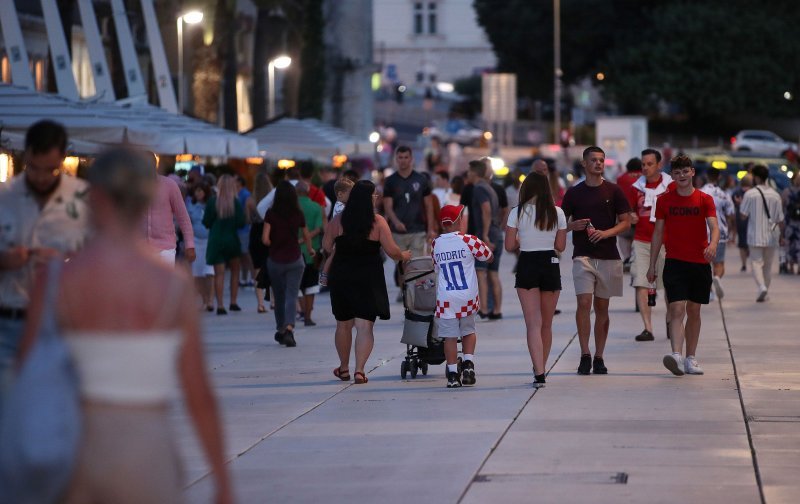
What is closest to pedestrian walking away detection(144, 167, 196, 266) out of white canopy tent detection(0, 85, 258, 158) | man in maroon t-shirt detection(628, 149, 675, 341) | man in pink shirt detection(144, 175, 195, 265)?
man in pink shirt detection(144, 175, 195, 265)

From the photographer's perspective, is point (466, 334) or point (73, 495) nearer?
point (73, 495)

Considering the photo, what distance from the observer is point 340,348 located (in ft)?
43.9

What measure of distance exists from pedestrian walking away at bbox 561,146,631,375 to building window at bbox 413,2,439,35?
439 feet

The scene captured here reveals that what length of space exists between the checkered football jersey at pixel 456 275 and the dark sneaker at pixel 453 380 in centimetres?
47

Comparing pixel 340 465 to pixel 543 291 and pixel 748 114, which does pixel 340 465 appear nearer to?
pixel 543 291

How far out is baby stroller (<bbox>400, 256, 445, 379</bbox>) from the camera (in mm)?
13344

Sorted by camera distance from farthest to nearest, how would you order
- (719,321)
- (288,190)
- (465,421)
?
(719,321) → (288,190) → (465,421)

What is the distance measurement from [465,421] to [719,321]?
803 centimetres

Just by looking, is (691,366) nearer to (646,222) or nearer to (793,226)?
(646,222)

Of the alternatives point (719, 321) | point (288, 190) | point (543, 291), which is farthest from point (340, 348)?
point (719, 321)

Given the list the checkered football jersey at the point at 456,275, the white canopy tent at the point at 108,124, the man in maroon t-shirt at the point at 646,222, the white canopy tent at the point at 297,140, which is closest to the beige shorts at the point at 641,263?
the man in maroon t-shirt at the point at 646,222

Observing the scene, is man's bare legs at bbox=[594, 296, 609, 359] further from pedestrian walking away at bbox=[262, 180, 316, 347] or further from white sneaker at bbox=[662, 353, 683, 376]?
pedestrian walking away at bbox=[262, 180, 316, 347]

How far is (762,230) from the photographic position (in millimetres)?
21891

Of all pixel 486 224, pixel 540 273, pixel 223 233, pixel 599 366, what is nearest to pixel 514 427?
pixel 540 273
